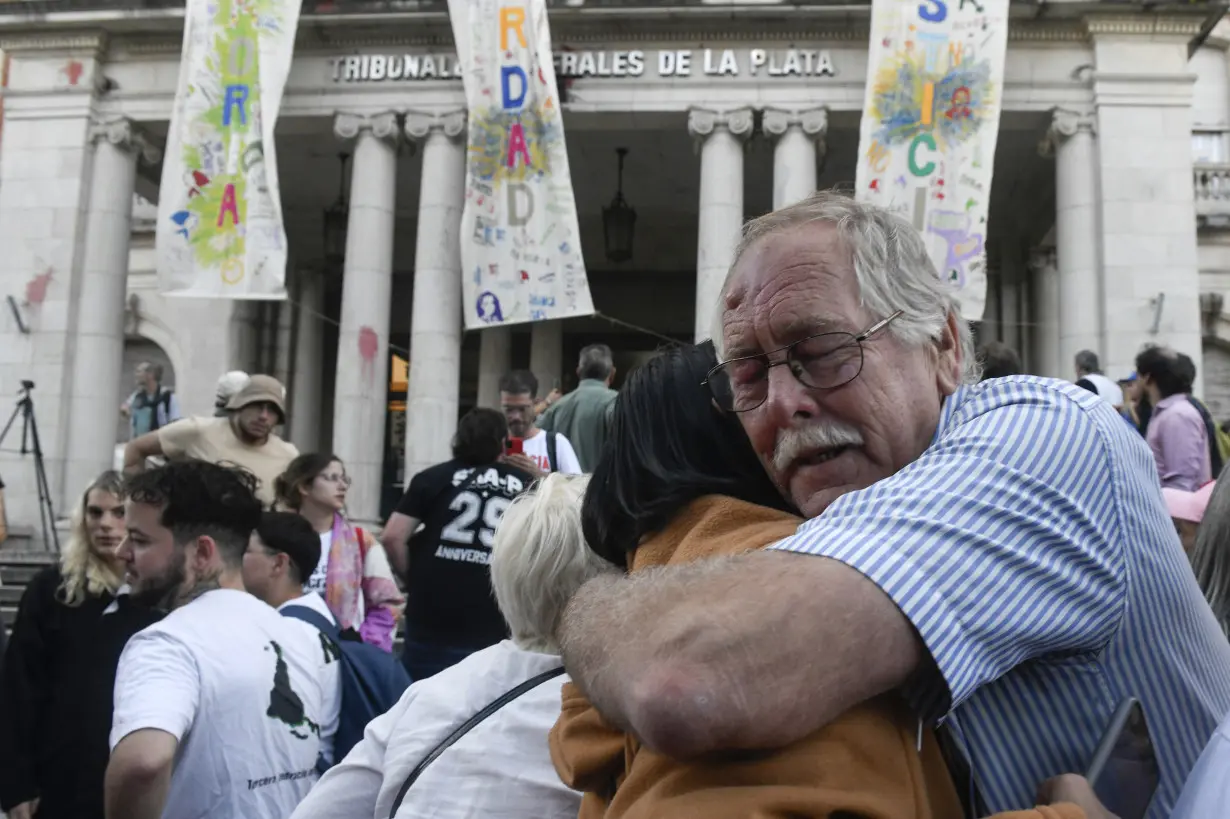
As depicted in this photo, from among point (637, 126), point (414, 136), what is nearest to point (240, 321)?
point (414, 136)

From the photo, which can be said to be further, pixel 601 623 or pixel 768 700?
pixel 601 623

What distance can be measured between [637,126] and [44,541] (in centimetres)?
1117

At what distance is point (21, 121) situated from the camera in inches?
704

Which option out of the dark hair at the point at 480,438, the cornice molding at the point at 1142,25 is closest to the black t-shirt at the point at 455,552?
the dark hair at the point at 480,438

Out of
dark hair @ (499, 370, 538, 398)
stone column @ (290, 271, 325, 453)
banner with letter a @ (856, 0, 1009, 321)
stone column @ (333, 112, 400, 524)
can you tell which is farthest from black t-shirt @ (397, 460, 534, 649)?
stone column @ (290, 271, 325, 453)

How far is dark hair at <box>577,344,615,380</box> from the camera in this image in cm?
788

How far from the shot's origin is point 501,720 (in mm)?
2344

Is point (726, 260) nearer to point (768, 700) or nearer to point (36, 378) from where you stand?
point (36, 378)

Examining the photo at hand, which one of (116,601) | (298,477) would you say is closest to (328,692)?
(116,601)

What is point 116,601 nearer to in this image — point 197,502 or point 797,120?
point 197,502

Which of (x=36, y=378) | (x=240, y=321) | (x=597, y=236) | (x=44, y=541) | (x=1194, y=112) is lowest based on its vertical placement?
(x=44, y=541)

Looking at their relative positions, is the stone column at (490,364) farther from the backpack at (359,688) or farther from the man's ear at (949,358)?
the man's ear at (949,358)

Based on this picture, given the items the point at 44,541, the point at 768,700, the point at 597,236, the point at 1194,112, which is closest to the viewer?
the point at 768,700

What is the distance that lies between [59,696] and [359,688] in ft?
4.12
